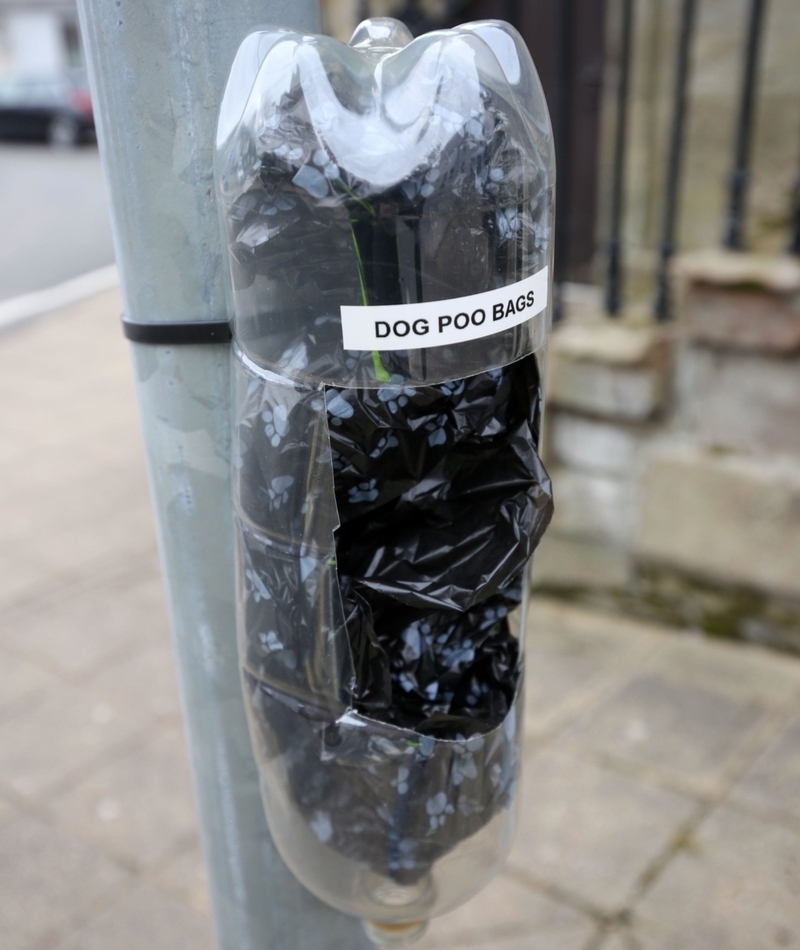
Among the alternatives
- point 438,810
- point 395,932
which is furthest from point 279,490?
point 395,932

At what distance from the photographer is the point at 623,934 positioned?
2.34 metres

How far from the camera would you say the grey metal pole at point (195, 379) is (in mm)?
1138

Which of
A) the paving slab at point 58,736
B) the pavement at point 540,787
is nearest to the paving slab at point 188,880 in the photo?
the pavement at point 540,787

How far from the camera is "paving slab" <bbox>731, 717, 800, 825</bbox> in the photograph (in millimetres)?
2684

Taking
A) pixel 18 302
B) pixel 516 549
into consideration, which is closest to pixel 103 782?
pixel 516 549

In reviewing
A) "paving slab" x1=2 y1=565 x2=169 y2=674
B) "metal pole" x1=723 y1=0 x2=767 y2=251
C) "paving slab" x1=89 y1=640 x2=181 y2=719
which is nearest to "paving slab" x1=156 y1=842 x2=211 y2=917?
"paving slab" x1=89 y1=640 x2=181 y2=719

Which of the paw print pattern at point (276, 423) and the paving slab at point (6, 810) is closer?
the paw print pattern at point (276, 423)

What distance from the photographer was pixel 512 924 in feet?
7.86

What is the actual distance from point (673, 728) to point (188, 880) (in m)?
1.54

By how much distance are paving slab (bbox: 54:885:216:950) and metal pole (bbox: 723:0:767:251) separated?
2.64 meters

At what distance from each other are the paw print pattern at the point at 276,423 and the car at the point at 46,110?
21147 mm

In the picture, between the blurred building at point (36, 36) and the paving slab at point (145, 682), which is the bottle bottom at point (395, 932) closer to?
the paving slab at point (145, 682)

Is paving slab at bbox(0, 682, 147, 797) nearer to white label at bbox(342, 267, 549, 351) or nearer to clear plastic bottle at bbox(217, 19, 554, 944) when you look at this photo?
clear plastic bottle at bbox(217, 19, 554, 944)

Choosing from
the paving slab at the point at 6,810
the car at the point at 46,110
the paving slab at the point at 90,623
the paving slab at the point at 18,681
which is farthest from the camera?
the car at the point at 46,110
